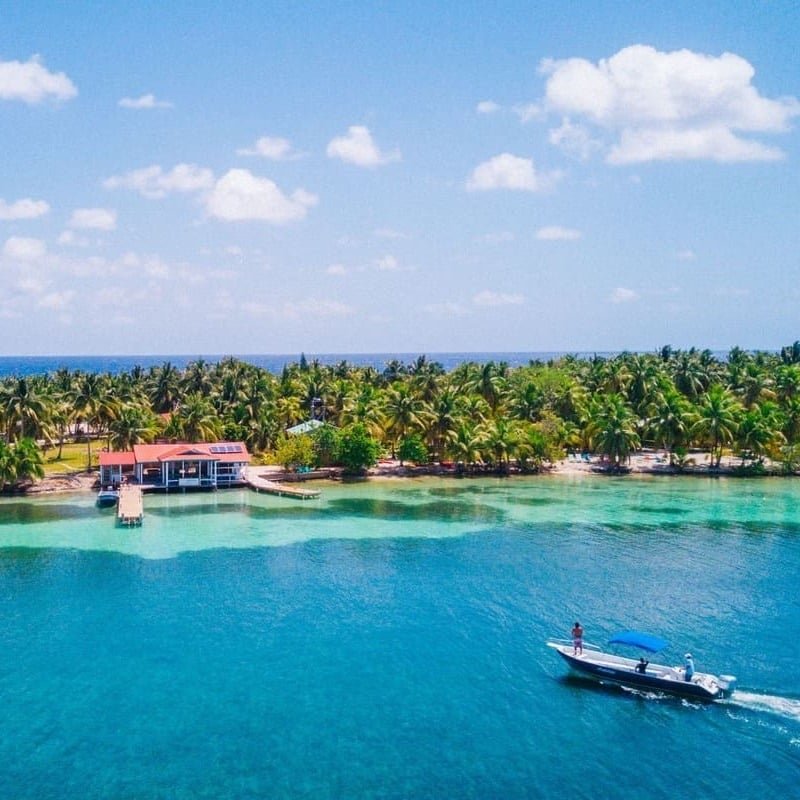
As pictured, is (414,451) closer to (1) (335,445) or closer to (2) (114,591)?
(1) (335,445)

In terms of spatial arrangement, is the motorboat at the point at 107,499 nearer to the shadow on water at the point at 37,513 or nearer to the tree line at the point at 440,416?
the shadow on water at the point at 37,513

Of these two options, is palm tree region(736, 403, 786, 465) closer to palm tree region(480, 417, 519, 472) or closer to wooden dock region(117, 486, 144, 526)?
palm tree region(480, 417, 519, 472)

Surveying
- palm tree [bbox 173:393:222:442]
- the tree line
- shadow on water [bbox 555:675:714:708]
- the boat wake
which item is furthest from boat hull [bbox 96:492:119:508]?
the boat wake

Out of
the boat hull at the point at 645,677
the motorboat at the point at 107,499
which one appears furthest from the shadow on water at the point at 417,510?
the boat hull at the point at 645,677

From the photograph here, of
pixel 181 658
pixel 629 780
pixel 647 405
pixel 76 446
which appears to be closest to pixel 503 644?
pixel 629 780

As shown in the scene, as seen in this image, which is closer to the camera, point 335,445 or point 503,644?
point 503,644
